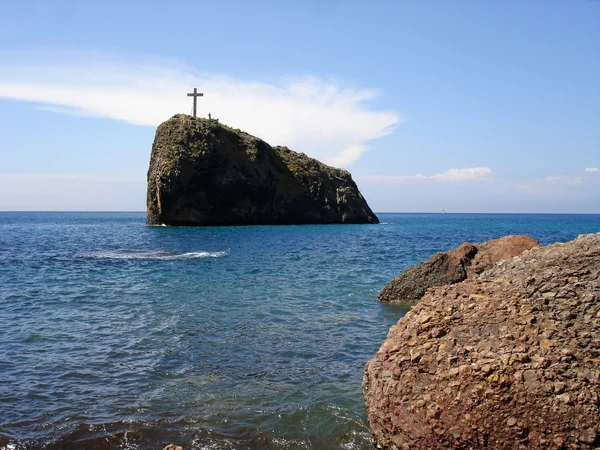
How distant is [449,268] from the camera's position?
1516cm

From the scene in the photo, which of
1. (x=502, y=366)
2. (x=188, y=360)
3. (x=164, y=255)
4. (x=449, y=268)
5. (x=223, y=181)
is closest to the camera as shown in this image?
(x=502, y=366)

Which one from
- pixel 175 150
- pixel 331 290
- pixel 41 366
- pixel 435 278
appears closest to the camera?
pixel 41 366

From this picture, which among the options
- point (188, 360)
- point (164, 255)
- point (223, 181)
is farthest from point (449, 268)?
point (223, 181)

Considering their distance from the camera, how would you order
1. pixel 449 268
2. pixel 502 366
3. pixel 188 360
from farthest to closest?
pixel 449 268 < pixel 188 360 < pixel 502 366

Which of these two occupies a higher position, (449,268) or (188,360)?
(449,268)

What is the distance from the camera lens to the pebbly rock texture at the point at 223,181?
64.7 meters

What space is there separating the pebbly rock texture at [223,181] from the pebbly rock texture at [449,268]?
2040 inches

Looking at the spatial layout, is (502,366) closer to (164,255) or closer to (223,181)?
(164,255)

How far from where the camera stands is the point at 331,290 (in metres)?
17.8

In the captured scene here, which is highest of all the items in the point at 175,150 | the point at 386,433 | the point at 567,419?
the point at 175,150

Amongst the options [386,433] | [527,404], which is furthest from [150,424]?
[527,404]

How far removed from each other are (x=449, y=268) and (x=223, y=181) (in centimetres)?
5520

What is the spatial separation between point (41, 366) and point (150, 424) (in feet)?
12.3

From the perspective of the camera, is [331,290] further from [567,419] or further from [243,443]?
[567,419]
